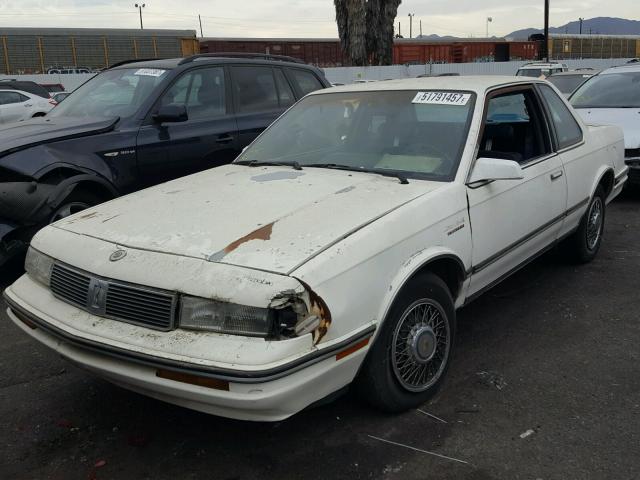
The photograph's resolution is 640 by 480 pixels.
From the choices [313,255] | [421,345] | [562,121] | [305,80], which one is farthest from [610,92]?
[313,255]

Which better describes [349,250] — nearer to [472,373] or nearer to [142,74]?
[472,373]

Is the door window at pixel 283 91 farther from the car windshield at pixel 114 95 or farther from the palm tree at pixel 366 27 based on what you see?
the palm tree at pixel 366 27

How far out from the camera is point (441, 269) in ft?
10.8

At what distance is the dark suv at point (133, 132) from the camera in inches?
186

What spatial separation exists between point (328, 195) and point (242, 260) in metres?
0.81

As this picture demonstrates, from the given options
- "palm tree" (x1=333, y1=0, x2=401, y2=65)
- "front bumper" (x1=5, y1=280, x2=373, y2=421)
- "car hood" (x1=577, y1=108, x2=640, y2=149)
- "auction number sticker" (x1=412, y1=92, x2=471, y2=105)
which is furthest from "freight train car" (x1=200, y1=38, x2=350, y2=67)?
"front bumper" (x1=5, y1=280, x2=373, y2=421)

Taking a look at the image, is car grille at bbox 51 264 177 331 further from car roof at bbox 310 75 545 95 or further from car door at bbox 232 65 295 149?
car door at bbox 232 65 295 149

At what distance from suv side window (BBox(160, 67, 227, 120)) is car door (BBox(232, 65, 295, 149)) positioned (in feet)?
0.59

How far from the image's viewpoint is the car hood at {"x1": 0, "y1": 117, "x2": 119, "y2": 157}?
15.9 ft

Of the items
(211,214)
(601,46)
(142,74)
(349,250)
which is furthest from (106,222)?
(601,46)

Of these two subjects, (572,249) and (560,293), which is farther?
(572,249)

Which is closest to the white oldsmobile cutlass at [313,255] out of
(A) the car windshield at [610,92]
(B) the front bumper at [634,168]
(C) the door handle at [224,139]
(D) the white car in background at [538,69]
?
(C) the door handle at [224,139]

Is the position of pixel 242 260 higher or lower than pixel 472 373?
higher

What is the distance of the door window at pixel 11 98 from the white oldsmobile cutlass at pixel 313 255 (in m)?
15.4
